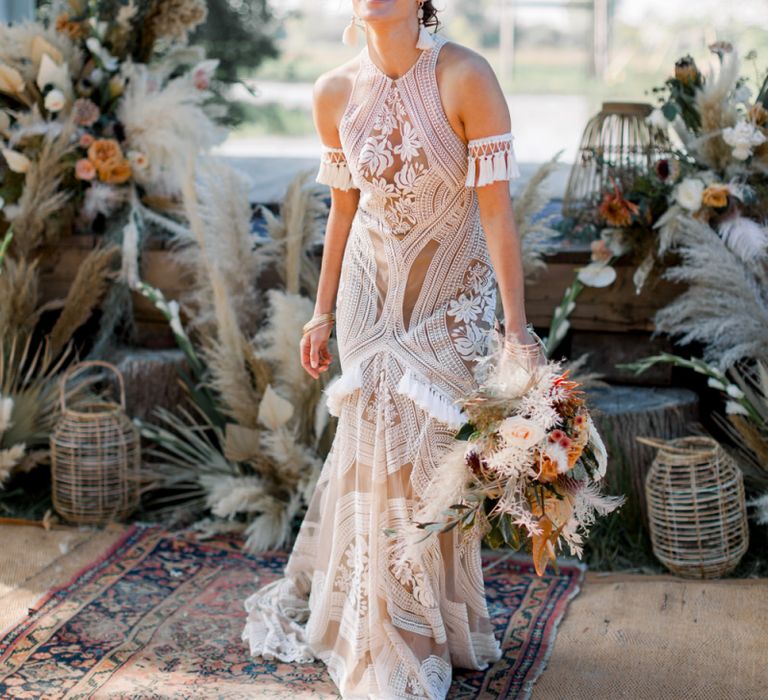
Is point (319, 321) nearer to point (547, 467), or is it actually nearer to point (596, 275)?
point (547, 467)

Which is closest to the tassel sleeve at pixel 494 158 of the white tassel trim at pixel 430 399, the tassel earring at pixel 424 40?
the tassel earring at pixel 424 40

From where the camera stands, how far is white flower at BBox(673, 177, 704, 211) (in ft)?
13.0

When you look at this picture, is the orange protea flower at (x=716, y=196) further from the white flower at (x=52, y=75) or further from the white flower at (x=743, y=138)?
the white flower at (x=52, y=75)

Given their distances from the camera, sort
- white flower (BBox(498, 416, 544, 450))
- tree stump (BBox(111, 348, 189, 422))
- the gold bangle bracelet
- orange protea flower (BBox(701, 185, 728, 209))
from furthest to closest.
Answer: tree stump (BBox(111, 348, 189, 422)) → orange protea flower (BBox(701, 185, 728, 209)) → the gold bangle bracelet → white flower (BBox(498, 416, 544, 450))

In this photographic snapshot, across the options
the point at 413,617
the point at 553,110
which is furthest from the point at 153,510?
the point at 553,110

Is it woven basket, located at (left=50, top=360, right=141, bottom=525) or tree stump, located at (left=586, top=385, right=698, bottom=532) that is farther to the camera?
woven basket, located at (left=50, top=360, right=141, bottom=525)

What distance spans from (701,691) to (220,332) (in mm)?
1961

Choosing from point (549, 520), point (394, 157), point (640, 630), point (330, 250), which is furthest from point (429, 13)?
point (640, 630)

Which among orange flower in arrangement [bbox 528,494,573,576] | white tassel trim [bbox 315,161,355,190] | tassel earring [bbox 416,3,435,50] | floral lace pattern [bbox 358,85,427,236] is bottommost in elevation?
orange flower in arrangement [bbox 528,494,573,576]

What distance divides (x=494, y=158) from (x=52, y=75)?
255cm

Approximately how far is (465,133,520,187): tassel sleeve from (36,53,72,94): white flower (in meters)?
2.49

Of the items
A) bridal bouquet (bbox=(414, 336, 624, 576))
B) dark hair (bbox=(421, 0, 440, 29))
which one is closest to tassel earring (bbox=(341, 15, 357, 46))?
dark hair (bbox=(421, 0, 440, 29))

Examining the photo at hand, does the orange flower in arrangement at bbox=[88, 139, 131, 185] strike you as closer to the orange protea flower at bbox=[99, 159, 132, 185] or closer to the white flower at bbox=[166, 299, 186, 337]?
the orange protea flower at bbox=[99, 159, 132, 185]

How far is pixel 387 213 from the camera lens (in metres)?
2.81
